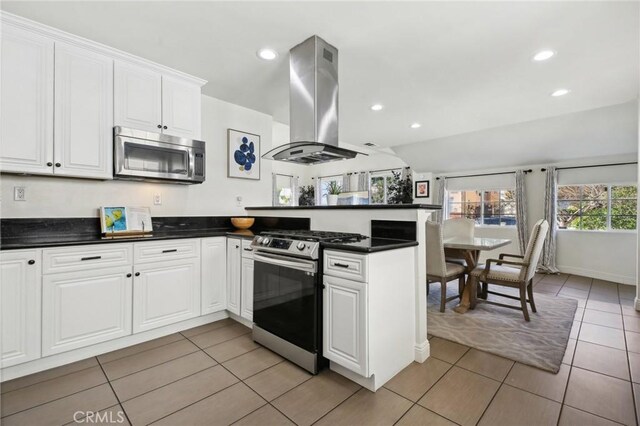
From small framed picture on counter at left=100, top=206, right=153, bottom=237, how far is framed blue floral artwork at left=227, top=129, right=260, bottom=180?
1.10 m

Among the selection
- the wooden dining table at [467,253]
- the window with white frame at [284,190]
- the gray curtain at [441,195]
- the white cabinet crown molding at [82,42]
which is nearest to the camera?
the white cabinet crown molding at [82,42]

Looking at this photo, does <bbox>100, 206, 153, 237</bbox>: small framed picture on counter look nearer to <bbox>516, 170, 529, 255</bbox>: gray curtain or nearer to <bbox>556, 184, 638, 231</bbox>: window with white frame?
<bbox>516, 170, 529, 255</bbox>: gray curtain

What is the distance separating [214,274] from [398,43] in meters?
2.67

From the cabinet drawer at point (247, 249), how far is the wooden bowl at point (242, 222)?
0.75 meters

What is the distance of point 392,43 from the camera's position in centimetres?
243

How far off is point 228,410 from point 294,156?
1.94 meters

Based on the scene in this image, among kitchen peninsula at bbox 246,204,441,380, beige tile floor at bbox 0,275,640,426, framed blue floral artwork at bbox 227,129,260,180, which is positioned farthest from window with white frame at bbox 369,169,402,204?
beige tile floor at bbox 0,275,640,426

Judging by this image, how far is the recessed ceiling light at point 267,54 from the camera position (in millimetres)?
2521

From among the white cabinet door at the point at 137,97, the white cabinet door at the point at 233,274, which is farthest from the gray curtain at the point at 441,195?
the white cabinet door at the point at 137,97

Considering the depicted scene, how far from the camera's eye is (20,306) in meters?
1.92

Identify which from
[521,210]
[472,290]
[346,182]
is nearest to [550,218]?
[521,210]

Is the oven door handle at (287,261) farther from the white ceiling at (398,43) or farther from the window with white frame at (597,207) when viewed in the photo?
the window with white frame at (597,207)

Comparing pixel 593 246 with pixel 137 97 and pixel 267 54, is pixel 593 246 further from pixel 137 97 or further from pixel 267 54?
pixel 137 97

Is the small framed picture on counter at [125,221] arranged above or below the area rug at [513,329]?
above
